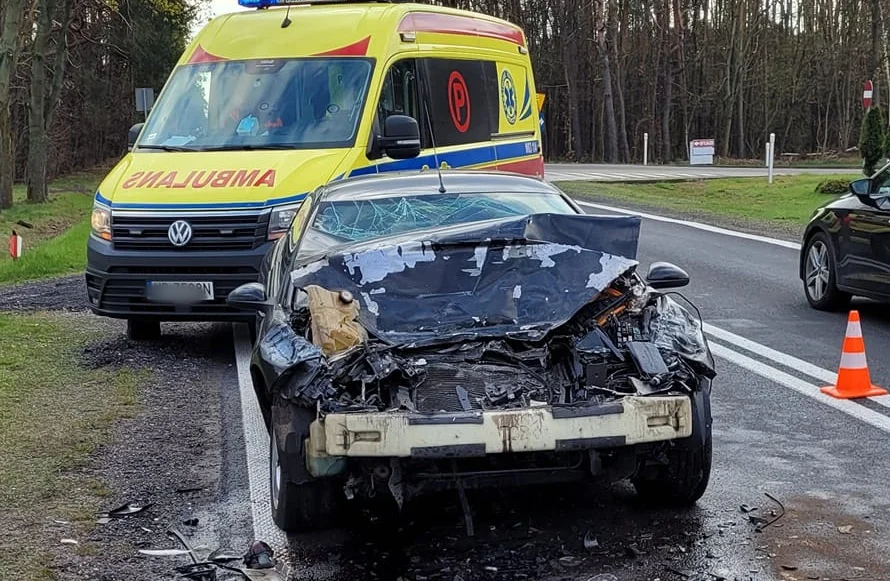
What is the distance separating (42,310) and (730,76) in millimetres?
53034

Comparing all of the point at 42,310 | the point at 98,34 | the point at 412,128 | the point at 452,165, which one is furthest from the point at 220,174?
the point at 98,34

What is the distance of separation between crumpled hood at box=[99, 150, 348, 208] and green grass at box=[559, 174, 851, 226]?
13.2 metres

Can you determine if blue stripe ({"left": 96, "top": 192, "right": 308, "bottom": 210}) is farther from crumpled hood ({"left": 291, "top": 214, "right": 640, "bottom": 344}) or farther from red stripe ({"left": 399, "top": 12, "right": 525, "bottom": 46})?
crumpled hood ({"left": 291, "top": 214, "right": 640, "bottom": 344})

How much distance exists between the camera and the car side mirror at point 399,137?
967 cm

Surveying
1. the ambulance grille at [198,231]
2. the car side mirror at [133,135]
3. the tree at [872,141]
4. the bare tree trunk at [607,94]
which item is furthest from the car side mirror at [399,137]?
the bare tree trunk at [607,94]

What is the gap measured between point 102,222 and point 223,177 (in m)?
1.06

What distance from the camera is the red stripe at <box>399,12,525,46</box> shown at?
11.1 m

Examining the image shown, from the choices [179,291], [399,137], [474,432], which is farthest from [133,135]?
[474,432]

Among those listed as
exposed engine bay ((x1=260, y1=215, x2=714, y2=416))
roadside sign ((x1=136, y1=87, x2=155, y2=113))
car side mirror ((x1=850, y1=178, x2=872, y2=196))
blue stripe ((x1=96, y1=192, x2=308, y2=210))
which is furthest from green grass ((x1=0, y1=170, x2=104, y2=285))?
exposed engine bay ((x1=260, y1=215, x2=714, y2=416))

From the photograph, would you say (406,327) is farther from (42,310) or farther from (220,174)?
(42,310)

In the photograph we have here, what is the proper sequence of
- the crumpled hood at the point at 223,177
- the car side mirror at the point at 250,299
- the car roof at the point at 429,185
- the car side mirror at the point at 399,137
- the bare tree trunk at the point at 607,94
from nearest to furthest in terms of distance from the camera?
the car side mirror at the point at 250,299
the car roof at the point at 429,185
the crumpled hood at the point at 223,177
the car side mirror at the point at 399,137
the bare tree trunk at the point at 607,94

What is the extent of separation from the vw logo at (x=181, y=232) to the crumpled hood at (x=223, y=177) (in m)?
0.17

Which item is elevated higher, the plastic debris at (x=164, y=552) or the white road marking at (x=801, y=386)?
the plastic debris at (x=164, y=552)

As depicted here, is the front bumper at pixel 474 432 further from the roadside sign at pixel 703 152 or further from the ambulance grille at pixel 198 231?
the roadside sign at pixel 703 152
